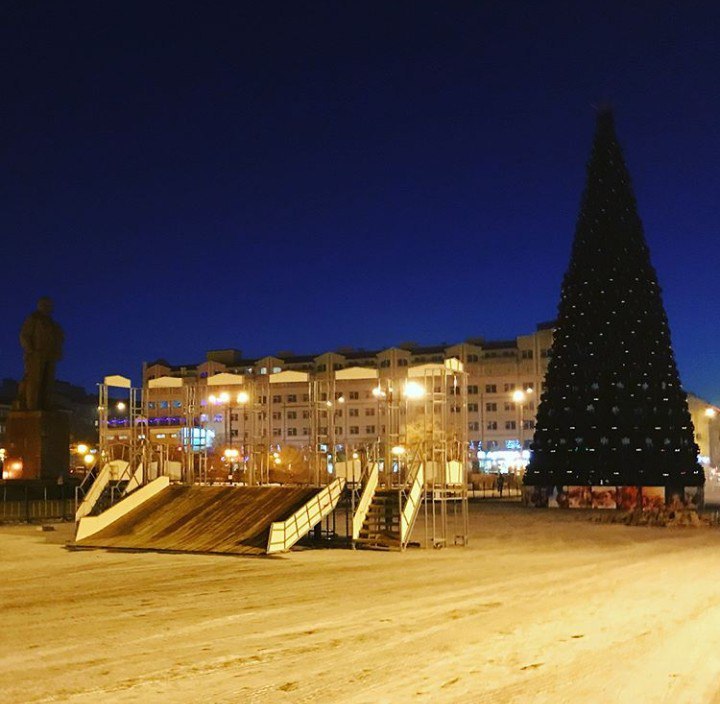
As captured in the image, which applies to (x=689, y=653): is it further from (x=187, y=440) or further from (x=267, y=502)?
(x=187, y=440)

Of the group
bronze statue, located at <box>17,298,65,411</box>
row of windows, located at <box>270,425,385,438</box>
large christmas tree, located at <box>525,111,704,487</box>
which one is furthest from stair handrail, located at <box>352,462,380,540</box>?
row of windows, located at <box>270,425,385,438</box>

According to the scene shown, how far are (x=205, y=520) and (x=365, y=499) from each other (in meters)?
4.13

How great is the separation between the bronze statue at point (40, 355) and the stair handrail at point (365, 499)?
596 inches

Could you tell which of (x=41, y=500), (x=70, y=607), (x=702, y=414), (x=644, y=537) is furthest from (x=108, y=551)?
(x=702, y=414)

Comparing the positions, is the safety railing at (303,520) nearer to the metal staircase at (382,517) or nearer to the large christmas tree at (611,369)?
the metal staircase at (382,517)

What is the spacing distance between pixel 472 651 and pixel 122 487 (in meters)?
23.1

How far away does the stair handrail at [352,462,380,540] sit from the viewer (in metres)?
22.8

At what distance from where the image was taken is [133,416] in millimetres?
30641

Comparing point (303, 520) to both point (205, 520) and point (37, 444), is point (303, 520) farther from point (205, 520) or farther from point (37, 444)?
point (37, 444)

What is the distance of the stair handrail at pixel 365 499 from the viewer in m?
22.8

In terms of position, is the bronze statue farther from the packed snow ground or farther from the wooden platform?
the packed snow ground

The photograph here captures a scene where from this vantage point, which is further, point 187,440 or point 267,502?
point 187,440

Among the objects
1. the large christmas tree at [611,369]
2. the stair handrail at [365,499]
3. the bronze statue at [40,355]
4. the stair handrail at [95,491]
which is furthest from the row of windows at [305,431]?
the stair handrail at [365,499]

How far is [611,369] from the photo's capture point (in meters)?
39.6
